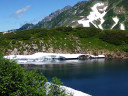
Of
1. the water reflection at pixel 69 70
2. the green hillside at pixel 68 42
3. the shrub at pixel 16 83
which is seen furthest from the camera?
the green hillside at pixel 68 42

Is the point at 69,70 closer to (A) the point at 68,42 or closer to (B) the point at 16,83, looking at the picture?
(B) the point at 16,83

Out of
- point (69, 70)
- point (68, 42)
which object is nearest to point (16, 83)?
point (69, 70)

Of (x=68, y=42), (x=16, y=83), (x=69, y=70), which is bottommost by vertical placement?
(x=69, y=70)

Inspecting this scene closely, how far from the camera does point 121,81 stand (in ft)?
189

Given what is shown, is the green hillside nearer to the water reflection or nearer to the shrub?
the water reflection

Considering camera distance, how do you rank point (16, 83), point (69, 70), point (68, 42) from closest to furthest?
point (16, 83) < point (69, 70) < point (68, 42)

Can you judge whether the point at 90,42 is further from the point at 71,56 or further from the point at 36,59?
the point at 36,59

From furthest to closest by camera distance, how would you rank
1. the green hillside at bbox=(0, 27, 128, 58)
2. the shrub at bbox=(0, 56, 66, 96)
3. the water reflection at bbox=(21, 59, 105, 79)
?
the green hillside at bbox=(0, 27, 128, 58) < the water reflection at bbox=(21, 59, 105, 79) < the shrub at bbox=(0, 56, 66, 96)

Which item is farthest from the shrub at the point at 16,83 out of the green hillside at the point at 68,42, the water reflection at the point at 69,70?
the green hillside at the point at 68,42

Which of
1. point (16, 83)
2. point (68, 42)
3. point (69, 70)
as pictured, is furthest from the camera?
point (68, 42)

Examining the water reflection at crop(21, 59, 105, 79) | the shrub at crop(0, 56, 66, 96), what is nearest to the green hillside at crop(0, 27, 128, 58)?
the water reflection at crop(21, 59, 105, 79)

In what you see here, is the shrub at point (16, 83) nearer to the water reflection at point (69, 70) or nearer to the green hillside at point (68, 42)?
the water reflection at point (69, 70)

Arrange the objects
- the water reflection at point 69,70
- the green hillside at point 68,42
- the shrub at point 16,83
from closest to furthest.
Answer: the shrub at point 16,83, the water reflection at point 69,70, the green hillside at point 68,42

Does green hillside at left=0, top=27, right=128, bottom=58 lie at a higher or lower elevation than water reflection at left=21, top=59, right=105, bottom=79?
higher
